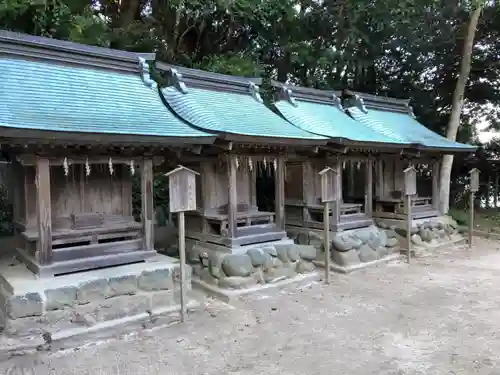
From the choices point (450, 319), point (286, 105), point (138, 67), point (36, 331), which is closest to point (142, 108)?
point (138, 67)

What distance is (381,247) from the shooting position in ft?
31.7

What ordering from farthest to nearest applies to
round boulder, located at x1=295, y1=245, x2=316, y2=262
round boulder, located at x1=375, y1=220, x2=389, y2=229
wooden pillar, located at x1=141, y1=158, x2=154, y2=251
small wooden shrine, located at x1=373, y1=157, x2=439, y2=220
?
small wooden shrine, located at x1=373, y1=157, x2=439, y2=220 → round boulder, located at x1=375, y1=220, x2=389, y2=229 → round boulder, located at x1=295, y1=245, x2=316, y2=262 → wooden pillar, located at x1=141, y1=158, x2=154, y2=251

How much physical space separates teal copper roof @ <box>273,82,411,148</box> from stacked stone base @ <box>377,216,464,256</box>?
216 centimetres

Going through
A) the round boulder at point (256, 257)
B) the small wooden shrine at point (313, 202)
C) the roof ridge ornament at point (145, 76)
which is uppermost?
the roof ridge ornament at point (145, 76)

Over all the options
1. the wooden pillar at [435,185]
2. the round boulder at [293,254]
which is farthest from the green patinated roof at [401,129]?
the round boulder at [293,254]

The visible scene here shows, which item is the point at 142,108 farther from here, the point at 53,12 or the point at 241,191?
the point at 53,12

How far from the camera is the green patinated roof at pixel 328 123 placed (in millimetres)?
9430

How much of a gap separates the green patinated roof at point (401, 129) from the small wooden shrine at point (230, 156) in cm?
370

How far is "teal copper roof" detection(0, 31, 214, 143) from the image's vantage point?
542cm

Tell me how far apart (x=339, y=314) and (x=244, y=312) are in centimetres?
141

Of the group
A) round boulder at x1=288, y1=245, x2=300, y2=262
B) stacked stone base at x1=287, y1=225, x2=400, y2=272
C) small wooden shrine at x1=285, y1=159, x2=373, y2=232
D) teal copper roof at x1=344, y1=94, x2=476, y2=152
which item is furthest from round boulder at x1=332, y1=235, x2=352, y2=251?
teal copper roof at x1=344, y1=94, x2=476, y2=152

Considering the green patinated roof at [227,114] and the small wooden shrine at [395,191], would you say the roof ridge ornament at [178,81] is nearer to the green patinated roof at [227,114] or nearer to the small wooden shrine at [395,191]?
the green patinated roof at [227,114]

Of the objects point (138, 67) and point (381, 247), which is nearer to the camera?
point (138, 67)

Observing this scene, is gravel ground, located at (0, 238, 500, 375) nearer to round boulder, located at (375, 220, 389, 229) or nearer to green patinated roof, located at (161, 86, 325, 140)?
green patinated roof, located at (161, 86, 325, 140)
